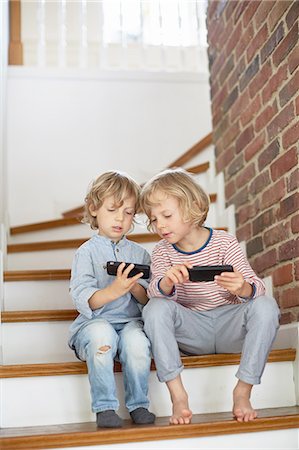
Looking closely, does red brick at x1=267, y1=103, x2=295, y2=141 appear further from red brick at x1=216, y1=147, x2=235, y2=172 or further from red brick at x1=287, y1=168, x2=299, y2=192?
red brick at x1=216, y1=147, x2=235, y2=172

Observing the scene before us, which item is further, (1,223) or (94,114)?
(94,114)

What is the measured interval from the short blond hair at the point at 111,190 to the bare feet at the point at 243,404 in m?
0.68

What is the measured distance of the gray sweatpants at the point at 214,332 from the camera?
5.61ft

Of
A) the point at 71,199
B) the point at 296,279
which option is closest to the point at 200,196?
the point at 296,279

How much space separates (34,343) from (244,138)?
1226 mm

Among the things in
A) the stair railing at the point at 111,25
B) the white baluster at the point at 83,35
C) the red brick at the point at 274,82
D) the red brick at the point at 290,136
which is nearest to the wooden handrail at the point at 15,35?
the stair railing at the point at 111,25

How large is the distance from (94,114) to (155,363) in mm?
2691

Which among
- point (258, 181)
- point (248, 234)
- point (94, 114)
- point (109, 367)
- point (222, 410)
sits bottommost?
point (222, 410)

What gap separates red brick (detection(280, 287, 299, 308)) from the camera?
6.88 feet

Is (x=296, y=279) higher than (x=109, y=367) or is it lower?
higher

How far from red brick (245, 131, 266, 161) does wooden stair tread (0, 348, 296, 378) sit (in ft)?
2.86

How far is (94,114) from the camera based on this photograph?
4.15m

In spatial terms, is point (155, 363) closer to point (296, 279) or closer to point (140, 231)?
point (296, 279)

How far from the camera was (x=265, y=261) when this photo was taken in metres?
2.39
